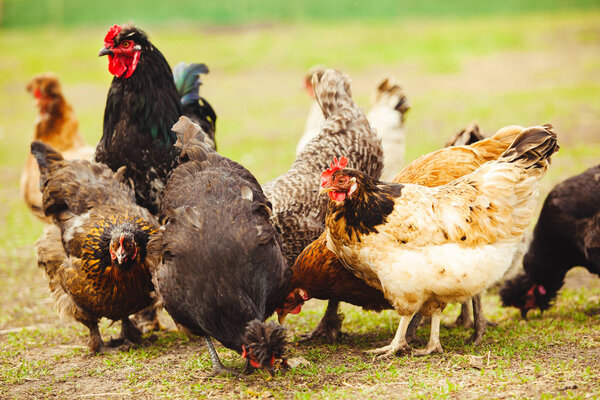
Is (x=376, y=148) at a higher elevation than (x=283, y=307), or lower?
higher

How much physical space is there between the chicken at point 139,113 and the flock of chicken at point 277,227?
1 cm

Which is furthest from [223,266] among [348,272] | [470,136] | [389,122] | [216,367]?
[389,122]

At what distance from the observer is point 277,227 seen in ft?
17.5

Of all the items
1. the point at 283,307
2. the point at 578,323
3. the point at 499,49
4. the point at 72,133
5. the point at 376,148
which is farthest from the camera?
the point at 499,49

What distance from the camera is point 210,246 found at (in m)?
4.20

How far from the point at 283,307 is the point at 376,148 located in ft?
6.71

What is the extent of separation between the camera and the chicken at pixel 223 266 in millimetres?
4062

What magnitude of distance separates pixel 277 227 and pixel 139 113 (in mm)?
1579

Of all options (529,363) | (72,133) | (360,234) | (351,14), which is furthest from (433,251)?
(351,14)

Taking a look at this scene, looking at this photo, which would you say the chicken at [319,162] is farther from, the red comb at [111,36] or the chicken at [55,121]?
the chicken at [55,121]

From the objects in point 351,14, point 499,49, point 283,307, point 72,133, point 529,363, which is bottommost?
point 529,363

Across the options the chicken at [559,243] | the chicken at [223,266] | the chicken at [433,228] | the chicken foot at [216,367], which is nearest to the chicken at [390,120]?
the chicken at [559,243]

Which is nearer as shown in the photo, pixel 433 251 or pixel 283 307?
pixel 433 251

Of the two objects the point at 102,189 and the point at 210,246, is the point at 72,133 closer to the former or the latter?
the point at 102,189
